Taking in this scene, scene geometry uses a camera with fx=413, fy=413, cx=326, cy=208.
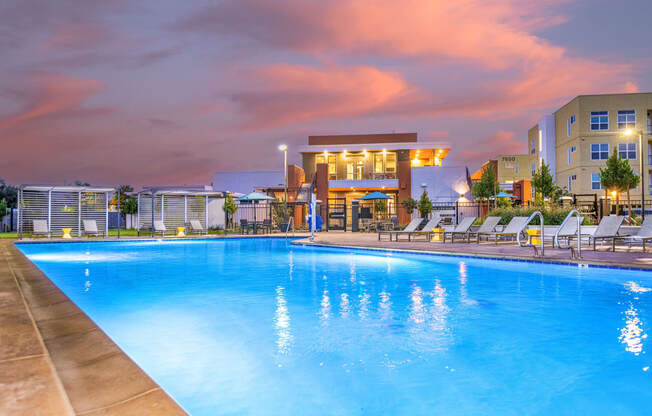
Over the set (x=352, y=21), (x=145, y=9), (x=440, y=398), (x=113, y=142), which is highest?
(x=145, y=9)

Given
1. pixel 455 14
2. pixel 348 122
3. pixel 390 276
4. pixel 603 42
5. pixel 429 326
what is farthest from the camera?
pixel 348 122

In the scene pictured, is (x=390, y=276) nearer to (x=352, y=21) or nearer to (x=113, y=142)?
(x=352, y=21)

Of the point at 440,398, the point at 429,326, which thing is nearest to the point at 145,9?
the point at 429,326

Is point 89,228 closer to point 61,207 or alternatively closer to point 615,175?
point 61,207

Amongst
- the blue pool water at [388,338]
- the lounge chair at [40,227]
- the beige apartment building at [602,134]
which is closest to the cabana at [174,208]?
the lounge chair at [40,227]

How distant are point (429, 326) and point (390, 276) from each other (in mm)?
3784

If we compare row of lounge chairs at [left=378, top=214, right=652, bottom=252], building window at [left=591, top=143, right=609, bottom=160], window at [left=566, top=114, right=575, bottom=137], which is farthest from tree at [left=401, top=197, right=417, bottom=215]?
window at [left=566, top=114, right=575, bottom=137]

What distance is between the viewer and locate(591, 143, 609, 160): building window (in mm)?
34219

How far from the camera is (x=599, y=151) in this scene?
3434 centimetres

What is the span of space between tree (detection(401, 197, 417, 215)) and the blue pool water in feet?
57.4

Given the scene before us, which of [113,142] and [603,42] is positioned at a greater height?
[603,42]

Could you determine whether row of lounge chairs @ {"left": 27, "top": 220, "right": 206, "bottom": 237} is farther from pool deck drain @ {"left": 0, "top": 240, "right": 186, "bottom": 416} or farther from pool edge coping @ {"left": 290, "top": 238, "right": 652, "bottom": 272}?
pool deck drain @ {"left": 0, "top": 240, "right": 186, "bottom": 416}

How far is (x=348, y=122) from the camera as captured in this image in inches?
1511

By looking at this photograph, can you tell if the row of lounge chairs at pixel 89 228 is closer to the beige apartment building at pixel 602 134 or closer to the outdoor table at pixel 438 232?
the outdoor table at pixel 438 232
